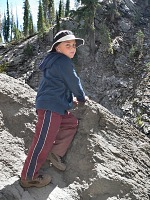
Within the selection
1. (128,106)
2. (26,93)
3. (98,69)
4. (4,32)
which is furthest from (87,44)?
(4,32)

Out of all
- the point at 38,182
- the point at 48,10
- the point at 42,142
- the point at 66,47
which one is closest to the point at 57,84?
the point at 66,47

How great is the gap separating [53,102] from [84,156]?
96 cm

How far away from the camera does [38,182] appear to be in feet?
12.6

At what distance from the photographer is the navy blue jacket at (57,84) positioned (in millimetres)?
4004

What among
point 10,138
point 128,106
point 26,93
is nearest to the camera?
point 10,138

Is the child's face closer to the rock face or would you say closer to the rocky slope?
the rock face

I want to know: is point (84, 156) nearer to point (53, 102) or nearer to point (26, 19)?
point (53, 102)

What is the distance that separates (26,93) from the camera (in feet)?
16.9

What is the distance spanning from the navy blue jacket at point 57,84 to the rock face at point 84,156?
754 mm

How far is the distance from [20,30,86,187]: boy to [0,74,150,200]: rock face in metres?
0.21

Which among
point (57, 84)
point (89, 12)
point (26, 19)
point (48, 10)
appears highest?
point (57, 84)

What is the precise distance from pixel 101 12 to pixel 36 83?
1679 cm

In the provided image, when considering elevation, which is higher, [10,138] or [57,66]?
[57,66]

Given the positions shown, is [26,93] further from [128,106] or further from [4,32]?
[4,32]
